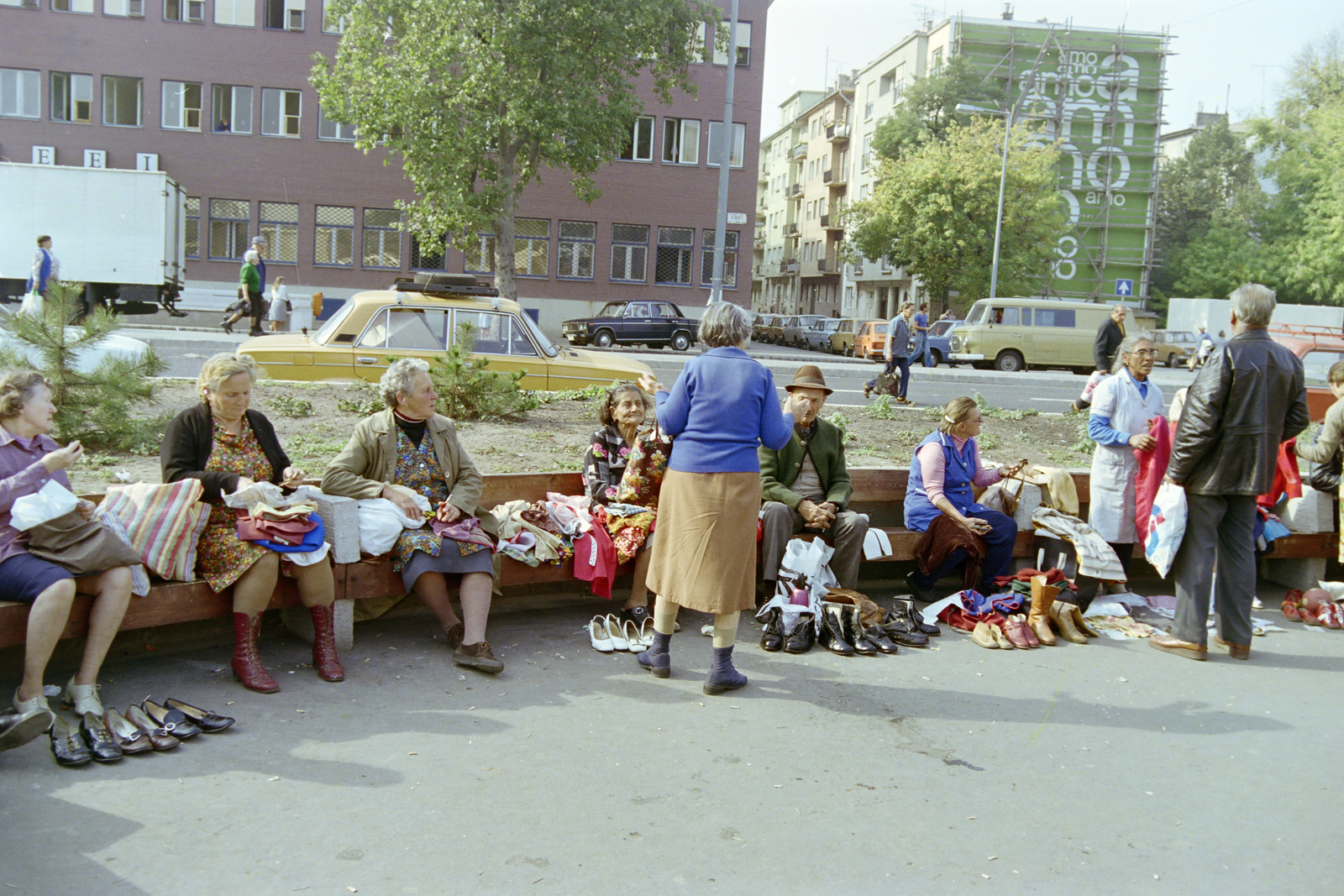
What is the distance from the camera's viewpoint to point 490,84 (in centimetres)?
2672

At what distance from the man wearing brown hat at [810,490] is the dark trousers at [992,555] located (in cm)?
56

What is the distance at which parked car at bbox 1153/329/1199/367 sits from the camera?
38.9m

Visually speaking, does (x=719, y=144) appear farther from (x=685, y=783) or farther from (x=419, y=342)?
(x=685, y=783)

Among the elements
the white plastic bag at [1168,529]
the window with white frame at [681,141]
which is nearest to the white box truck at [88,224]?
the window with white frame at [681,141]

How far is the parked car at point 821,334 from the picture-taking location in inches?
1628

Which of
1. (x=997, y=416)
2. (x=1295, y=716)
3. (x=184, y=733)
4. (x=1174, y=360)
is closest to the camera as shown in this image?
(x=184, y=733)

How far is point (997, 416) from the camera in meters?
11.6

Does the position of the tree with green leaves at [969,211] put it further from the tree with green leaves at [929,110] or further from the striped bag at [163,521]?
the striped bag at [163,521]

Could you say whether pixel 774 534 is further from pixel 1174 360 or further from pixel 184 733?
pixel 1174 360

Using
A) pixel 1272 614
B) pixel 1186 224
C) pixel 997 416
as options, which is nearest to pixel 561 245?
pixel 997 416

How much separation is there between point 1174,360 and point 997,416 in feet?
102

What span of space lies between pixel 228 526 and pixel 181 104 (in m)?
36.8

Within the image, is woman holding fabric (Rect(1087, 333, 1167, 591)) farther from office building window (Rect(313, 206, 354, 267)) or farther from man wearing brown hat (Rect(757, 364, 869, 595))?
office building window (Rect(313, 206, 354, 267))

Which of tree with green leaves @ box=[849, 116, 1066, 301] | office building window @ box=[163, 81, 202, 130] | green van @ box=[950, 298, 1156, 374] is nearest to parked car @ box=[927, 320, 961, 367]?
green van @ box=[950, 298, 1156, 374]
